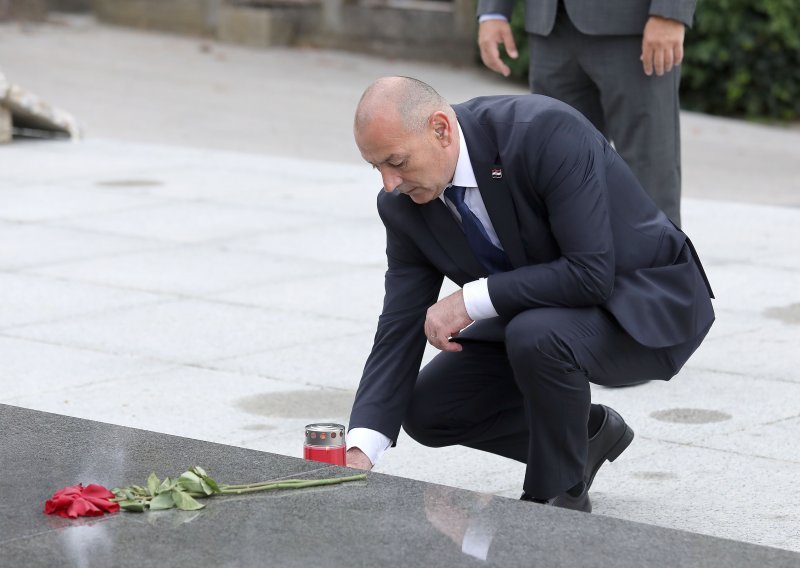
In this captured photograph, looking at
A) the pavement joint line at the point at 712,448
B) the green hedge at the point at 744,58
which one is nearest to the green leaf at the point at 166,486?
the pavement joint line at the point at 712,448

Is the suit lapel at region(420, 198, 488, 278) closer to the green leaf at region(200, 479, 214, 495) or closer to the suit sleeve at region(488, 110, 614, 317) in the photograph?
the suit sleeve at region(488, 110, 614, 317)

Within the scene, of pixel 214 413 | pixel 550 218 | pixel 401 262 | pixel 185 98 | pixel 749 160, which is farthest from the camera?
pixel 185 98

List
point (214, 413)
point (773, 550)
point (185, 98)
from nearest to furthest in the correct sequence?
point (773, 550) → point (214, 413) → point (185, 98)

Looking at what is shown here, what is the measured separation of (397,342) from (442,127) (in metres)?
0.60

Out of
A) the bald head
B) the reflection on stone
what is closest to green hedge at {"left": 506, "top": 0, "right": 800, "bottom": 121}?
the reflection on stone

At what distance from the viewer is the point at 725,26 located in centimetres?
1523

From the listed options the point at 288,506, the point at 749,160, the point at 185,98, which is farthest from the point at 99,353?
the point at 185,98

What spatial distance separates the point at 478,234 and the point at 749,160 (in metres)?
9.46

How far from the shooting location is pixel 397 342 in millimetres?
3639

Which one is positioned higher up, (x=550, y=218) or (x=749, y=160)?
(x=550, y=218)

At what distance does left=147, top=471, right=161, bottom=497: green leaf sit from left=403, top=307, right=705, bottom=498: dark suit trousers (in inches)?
31.2

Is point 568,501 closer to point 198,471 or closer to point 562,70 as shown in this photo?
point 198,471

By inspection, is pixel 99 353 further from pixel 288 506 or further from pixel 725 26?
pixel 725 26

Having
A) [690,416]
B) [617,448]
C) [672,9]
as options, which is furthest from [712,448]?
[672,9]
